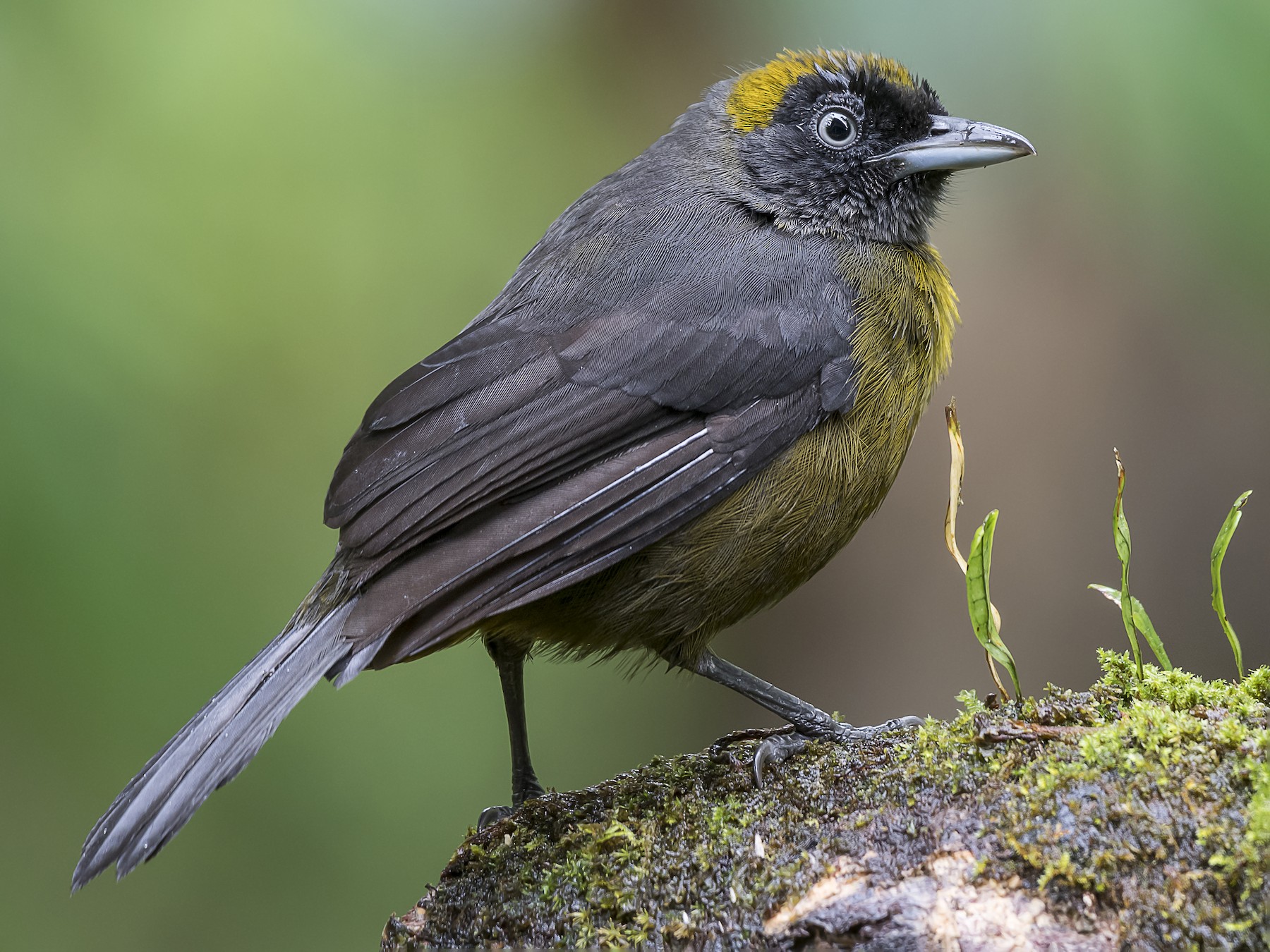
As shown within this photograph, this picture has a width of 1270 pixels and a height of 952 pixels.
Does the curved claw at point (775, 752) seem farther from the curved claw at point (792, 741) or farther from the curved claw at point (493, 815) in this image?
the curved claw at point (493, 815)

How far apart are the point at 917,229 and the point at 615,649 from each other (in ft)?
5.38

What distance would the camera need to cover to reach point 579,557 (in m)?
2.80

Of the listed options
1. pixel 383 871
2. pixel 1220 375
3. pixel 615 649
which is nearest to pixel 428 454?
pixel 615 649

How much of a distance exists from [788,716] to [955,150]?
1815 millimetres

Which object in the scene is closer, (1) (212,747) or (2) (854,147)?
(1) (212,747)

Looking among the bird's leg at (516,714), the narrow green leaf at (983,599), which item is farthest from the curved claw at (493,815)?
the narrow green leaf at (983,599)

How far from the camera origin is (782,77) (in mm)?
3934

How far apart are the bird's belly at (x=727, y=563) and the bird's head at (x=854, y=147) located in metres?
0.81

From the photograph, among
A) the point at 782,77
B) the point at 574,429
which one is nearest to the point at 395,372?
the point at 782,77

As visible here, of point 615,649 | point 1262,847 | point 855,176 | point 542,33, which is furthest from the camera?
point 542,33

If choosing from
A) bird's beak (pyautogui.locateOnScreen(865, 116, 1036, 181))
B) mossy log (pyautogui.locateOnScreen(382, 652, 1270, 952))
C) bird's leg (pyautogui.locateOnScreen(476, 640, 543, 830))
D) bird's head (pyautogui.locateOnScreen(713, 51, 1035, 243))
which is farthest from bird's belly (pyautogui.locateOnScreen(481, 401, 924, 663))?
bird's beak (pyautogui.locateOnScreen(865, 116, 1036, 181))

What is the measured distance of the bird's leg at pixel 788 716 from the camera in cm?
297

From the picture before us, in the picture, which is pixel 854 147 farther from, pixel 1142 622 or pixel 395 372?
pixel 395 372

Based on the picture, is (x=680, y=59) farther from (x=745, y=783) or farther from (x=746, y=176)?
(x=745, y=783)
